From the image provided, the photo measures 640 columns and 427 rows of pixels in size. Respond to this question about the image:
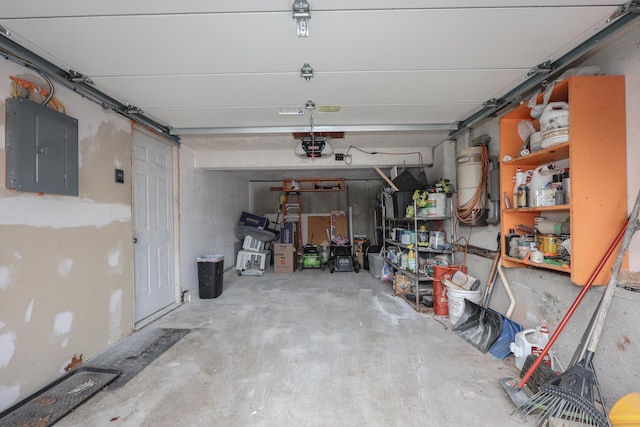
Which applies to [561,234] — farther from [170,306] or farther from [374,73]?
[170,306]

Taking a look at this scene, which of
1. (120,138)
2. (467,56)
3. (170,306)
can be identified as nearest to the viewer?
(467,56)

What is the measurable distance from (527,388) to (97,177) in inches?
148

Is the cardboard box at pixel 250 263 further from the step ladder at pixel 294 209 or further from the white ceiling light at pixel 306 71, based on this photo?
the white ceiling light at pixel 306 71

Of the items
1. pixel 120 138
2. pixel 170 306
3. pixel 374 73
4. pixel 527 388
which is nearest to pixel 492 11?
pixel 374 73

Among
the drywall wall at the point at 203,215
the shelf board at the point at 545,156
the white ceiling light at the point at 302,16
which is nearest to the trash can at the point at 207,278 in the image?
the drywall wall at the point at 203,215

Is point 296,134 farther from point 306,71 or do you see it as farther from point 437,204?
point 437,204

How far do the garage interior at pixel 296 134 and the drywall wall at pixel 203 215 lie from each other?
1.97 feet

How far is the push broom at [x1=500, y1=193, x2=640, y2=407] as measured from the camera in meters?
1.58

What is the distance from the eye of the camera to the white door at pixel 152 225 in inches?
117

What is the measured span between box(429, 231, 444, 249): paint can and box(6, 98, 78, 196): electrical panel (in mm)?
3842

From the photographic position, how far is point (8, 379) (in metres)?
1.67

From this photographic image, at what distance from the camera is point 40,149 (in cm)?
183

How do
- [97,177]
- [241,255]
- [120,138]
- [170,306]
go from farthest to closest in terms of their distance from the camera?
[241,255]
[170,306]
[120,138]
[97,177]

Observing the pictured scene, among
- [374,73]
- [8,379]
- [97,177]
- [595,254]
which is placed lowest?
[8,379]
